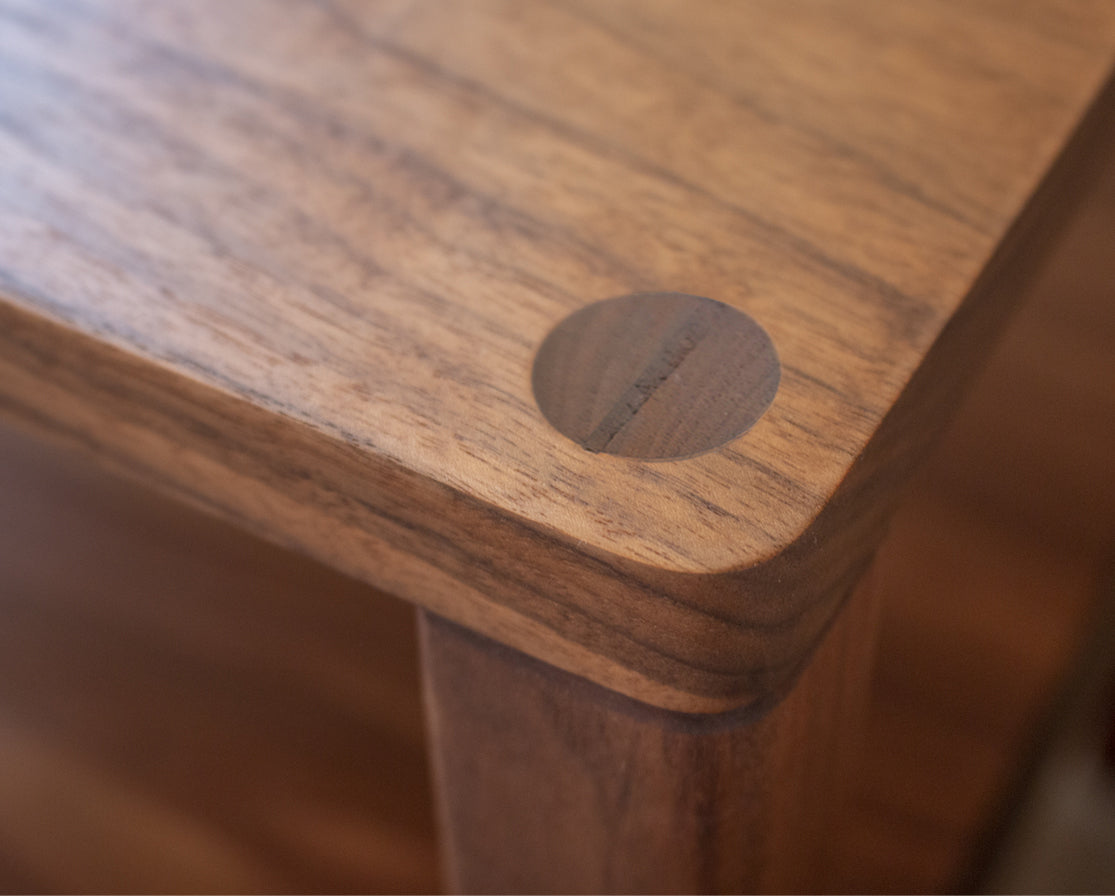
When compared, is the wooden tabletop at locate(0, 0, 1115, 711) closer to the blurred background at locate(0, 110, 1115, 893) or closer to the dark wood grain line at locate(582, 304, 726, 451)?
the dark wood grain line at locate(582, 304, 726, 451)

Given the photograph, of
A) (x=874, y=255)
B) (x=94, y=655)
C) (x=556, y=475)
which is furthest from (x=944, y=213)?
(x=94, y=655)

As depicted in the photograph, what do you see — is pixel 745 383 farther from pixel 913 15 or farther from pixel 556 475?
pixel 913 15

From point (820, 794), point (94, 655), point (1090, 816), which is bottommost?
point (94, 655)

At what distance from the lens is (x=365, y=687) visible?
0.58 metres

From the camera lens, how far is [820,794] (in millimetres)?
320

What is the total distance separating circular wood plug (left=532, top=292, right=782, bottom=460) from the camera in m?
0.23

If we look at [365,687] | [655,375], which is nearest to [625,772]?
[655,375]

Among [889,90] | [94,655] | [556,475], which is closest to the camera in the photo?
[556,475]

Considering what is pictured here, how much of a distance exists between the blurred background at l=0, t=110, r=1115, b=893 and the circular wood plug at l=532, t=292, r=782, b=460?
1.06 ft

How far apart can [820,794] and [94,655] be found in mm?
393

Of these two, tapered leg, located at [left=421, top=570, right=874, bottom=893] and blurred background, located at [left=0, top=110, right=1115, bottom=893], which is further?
blurred background, located at [left=0, top=110, right=1115, bottom=893]

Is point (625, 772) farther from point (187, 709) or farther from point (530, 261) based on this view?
point (187, 709)

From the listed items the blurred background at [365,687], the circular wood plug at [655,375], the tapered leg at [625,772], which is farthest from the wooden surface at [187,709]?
the circular wood plug at [655,375]

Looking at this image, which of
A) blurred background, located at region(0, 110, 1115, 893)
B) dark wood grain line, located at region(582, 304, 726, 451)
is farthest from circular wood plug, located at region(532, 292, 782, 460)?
blurred background, located at region(0, 110, 1115, 893)
